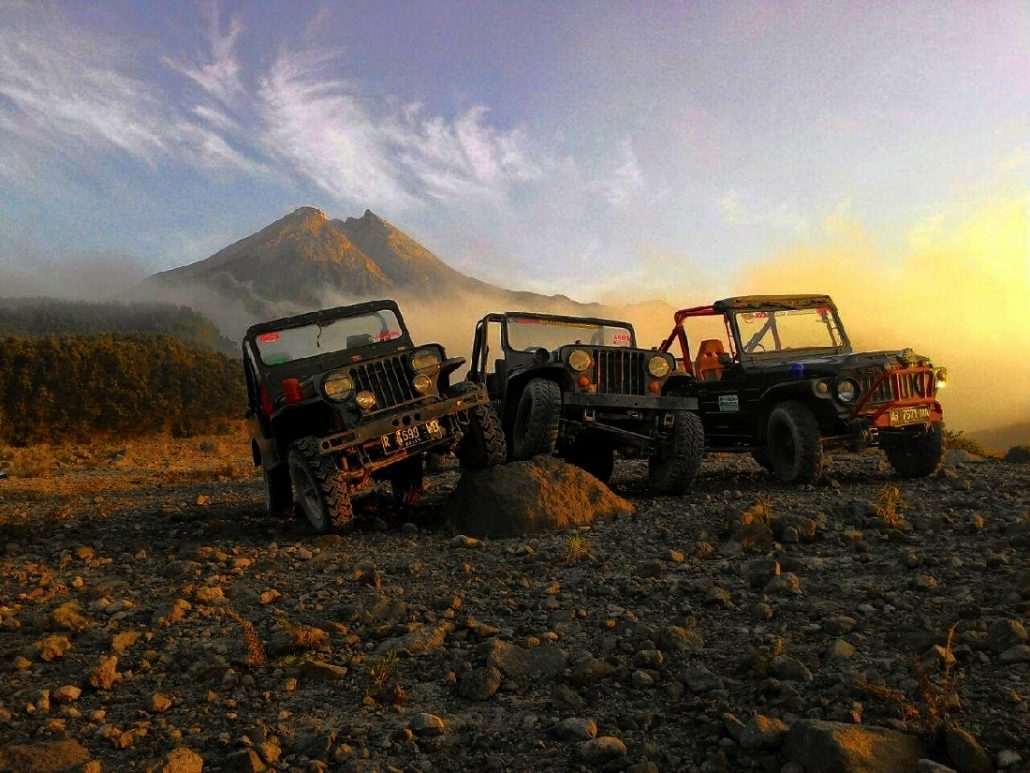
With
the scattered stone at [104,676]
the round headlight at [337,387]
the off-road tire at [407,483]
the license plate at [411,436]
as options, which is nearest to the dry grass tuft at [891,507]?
the license plate at [411,436]

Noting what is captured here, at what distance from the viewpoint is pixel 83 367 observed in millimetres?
35719

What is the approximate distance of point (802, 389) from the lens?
8.42 m

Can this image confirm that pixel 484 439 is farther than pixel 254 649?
Yes

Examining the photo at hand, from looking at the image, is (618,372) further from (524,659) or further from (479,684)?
(479,684)

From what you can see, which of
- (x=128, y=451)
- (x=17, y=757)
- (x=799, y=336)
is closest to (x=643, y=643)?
(x=17, y=757)

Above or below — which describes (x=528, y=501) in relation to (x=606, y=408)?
below

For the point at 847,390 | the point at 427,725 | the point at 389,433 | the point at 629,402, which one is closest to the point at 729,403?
the point at 847,390

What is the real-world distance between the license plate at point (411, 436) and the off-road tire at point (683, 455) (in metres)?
2.57

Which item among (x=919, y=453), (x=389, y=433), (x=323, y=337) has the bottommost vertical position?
(x=919, y=453)

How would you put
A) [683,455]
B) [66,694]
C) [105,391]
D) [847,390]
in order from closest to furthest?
[66,694], [683,455], [847,390], [105,391]

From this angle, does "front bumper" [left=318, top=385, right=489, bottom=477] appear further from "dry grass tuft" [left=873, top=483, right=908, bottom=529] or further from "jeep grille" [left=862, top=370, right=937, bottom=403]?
"jeep grille" [left=862, top=370, right=937, bottom=403]

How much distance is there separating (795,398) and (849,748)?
697 cm

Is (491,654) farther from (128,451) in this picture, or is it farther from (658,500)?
(128,451)

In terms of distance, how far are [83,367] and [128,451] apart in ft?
50.1
